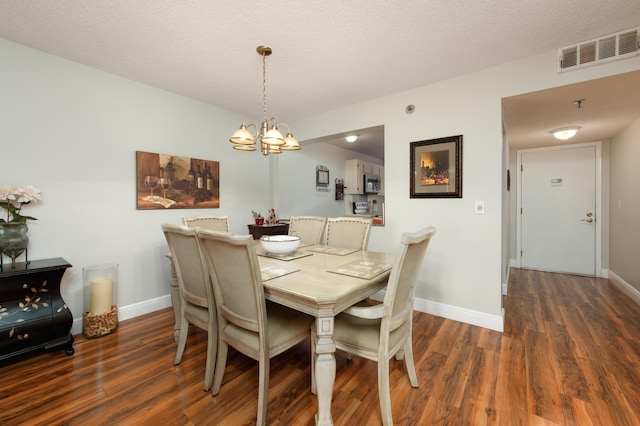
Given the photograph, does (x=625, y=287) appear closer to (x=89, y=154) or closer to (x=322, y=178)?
(x=322, y=178)

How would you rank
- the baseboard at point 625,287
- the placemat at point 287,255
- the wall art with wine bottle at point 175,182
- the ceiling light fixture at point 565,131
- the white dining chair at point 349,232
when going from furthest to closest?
1. the ceiling light fixture at point 565,131
2. the baseboard at point 625,287
3. the wall art with wine bottle at point 175,182
4. the white dining chair at point 349,232
5. the placemat at point 287,255

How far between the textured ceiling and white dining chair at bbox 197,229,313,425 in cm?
149

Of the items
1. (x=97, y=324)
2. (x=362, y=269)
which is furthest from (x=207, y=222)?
(x=362, y=269)

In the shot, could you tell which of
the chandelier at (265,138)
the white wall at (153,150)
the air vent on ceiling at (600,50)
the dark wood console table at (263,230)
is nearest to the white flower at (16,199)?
the white wall at (153,150)

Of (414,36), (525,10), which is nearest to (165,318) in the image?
(414,36)

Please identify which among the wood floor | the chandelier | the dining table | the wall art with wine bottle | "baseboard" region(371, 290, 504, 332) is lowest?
the wood floor

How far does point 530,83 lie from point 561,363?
2.18m

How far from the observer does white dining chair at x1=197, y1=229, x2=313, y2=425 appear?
1.29 m

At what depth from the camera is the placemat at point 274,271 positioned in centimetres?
156

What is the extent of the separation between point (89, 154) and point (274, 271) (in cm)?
217

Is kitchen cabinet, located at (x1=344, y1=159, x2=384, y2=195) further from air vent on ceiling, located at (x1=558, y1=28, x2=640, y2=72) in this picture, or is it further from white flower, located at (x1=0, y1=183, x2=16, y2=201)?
white flower, located at (x1=0, y1=183, x2=16, y2=201)

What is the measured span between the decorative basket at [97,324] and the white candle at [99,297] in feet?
0.15

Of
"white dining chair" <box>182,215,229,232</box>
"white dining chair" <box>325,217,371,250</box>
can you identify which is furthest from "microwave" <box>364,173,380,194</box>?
"white dining chair" <box>182,215,229,232</box>

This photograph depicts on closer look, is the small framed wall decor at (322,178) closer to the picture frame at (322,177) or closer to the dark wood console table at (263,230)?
the picture frame at (322,177)
